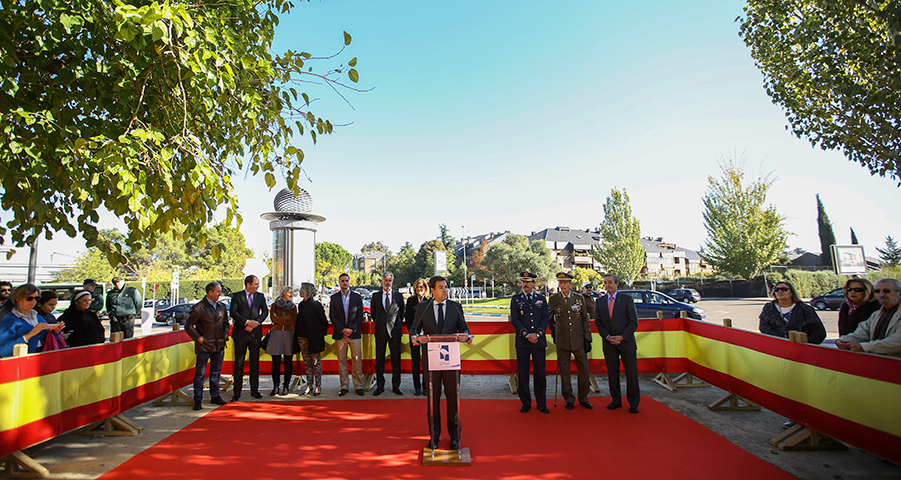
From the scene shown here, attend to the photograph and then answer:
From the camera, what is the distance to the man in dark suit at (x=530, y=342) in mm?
6484

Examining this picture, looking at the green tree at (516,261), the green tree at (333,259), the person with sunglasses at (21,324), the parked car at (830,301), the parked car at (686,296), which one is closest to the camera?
the person with sunglasses at (21,324)

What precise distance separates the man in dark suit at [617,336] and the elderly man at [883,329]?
2.43m

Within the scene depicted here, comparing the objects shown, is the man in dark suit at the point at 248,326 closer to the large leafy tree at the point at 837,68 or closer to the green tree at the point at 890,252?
the large leafy tree at the point at 837,68

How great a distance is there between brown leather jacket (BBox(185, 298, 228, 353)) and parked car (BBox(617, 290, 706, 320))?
1451 centimetres

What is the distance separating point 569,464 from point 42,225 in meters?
6.05

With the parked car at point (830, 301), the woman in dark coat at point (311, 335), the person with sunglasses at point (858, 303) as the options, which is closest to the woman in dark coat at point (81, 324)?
the woman in dark coat at point (311, 335)

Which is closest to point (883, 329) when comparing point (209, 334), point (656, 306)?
point (209, 334)

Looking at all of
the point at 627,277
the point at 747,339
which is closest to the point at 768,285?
the point at 627,277

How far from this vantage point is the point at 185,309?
943 inches

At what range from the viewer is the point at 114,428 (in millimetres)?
5809

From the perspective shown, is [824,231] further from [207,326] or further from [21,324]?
[21,324]

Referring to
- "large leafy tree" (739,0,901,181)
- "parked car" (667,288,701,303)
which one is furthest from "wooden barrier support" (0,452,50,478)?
"parked car" (667,288,701,303)

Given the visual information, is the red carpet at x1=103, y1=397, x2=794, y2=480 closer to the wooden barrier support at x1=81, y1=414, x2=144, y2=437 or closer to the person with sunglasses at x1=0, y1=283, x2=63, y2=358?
the wooden barrier support at x1=81, y1=414, x2=144, y2=437

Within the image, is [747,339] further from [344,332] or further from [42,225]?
[42,225]
